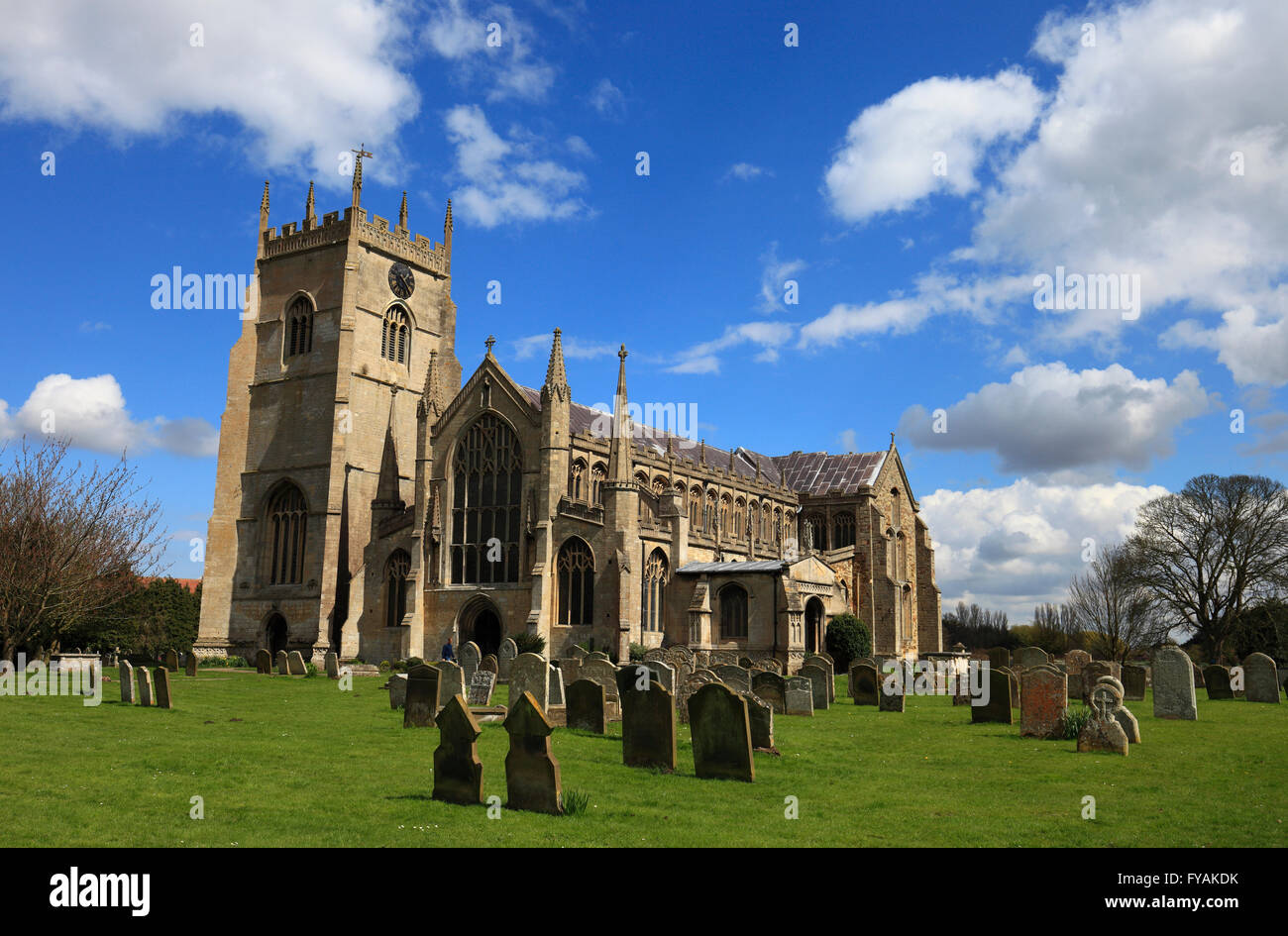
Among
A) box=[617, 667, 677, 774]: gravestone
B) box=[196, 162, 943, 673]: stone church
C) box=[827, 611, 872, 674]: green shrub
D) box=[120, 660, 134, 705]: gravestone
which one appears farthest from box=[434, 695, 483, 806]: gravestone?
box=[827, 611, 872, 674]: green shrub

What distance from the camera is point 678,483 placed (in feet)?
151

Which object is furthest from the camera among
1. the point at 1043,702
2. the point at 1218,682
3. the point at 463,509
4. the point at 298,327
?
the point at 298,327

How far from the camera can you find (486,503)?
4150 cm

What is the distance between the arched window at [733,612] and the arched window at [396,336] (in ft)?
75.7

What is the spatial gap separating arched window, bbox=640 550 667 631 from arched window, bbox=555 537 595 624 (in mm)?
2086

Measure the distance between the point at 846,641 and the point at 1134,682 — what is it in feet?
48.6

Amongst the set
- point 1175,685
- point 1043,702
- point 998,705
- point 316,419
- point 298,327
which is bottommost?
point 998,705

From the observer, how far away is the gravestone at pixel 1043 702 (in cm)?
1655

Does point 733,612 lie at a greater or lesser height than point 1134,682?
greater

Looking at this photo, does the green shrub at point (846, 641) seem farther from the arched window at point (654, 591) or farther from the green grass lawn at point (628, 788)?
the green grass lawn at point (628, 788)

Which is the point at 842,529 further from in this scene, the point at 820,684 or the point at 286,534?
the point at 820,684

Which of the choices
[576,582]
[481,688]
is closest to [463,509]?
[576,582]

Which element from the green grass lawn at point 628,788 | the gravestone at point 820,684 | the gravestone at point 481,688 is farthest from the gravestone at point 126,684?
the gravestone at point 820,684
